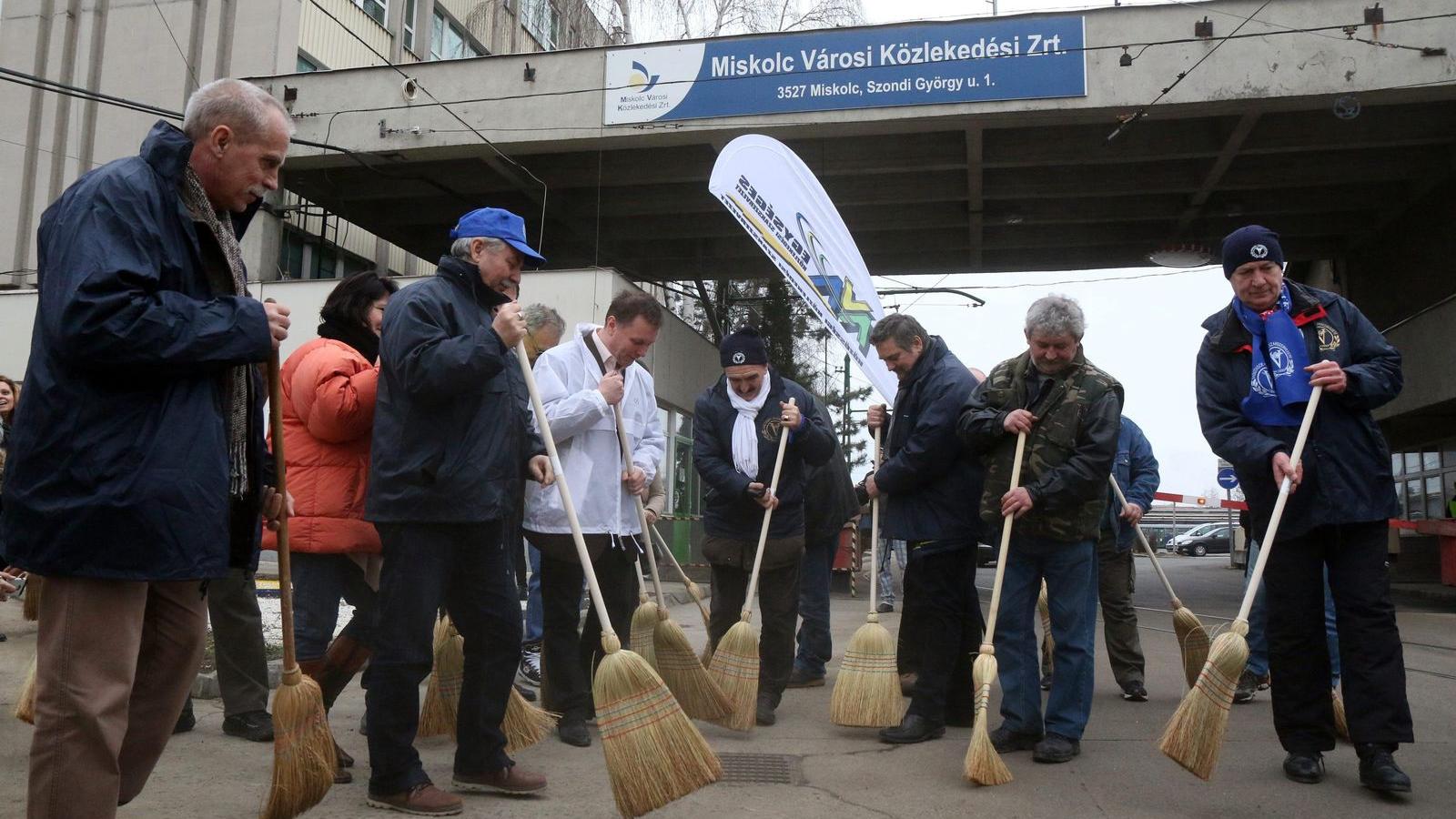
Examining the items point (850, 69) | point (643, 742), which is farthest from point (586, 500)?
point (850, 69)

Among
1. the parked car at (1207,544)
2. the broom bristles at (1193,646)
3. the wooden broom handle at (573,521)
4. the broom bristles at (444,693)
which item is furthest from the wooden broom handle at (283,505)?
the parked car at (1207,544)

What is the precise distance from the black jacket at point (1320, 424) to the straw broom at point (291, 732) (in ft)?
10.8

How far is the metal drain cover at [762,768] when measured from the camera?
4.33m

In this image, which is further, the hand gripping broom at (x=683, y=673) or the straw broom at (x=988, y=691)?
the hand gripping broom at (x=683, y=673)

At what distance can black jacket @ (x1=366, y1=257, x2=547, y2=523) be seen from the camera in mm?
3588

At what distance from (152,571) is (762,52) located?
13.2 meters

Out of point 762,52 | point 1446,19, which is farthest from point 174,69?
point 1446,19

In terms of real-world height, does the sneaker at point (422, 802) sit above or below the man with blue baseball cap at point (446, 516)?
below

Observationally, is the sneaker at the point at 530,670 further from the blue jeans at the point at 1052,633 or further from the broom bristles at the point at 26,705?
the blue jeans at the point at 1052,633

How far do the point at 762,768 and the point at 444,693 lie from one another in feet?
4.37

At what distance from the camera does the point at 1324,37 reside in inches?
527

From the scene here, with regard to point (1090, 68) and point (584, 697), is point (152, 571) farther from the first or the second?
point (1090, 68)

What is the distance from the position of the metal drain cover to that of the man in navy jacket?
235cm

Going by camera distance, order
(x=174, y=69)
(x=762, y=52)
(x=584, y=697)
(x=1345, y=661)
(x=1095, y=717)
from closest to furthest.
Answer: (x=1345, y=661), (x=584, y=697), (x=1095, y=717), (x=762, y=52), (x=174, y=69)
